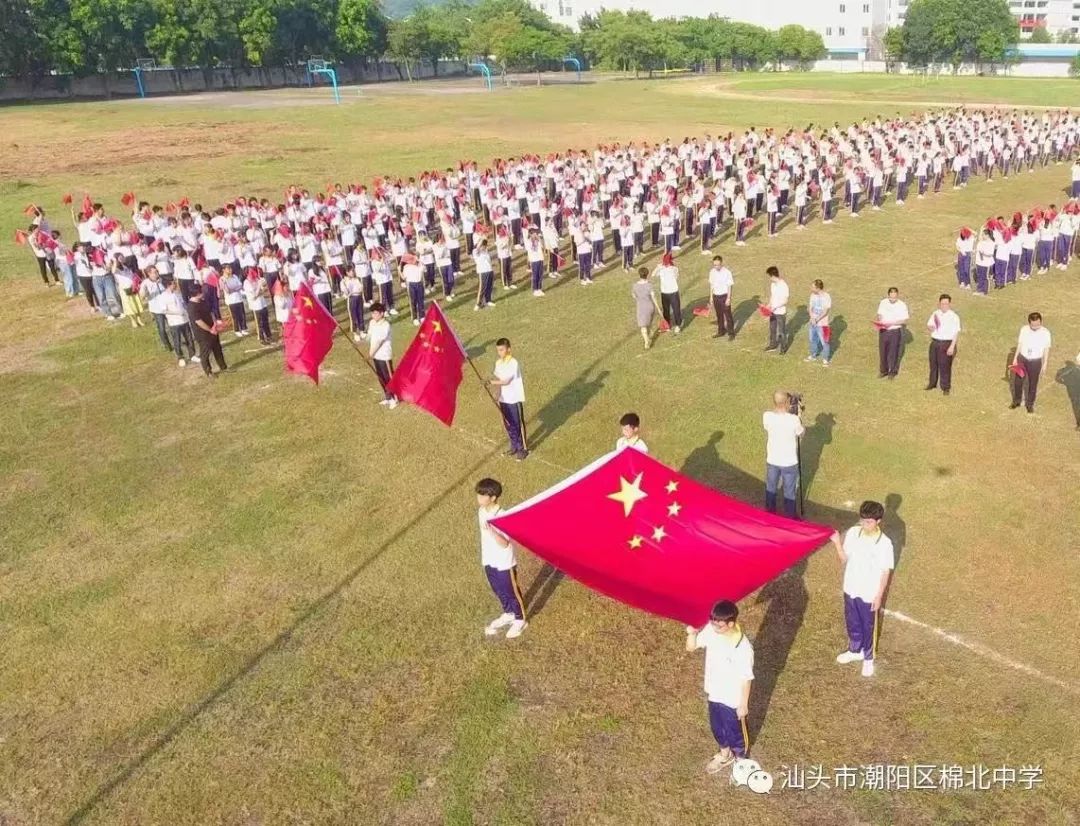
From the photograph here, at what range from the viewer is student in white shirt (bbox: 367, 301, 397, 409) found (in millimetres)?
12594

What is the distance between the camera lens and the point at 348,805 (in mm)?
6328

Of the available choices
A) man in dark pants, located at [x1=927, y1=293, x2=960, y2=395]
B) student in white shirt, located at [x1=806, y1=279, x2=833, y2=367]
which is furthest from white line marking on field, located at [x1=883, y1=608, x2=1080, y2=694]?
student in white shirt, located at [x1=806, y1=279, x2=833, y2=367]

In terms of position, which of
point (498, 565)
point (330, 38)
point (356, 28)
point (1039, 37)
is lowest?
point (498, 565)

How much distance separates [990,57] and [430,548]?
113084 mm

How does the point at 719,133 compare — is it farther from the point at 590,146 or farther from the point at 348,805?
the point at 348,805

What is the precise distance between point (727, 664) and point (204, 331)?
A: 1209cm

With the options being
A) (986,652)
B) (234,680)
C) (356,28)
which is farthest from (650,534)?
(356,28)

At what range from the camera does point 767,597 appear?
8.27 meters

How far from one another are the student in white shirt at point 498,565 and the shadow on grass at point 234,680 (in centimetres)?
187

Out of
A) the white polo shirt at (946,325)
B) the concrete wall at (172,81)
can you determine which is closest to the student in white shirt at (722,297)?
the white polo shirt at (946,325)

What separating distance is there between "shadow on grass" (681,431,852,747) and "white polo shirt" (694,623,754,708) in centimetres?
89

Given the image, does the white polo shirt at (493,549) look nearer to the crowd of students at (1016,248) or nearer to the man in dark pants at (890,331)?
the man in dark pants at (890,331)

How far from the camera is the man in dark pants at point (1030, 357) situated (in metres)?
11.3

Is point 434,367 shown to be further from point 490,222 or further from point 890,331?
point 490,222
